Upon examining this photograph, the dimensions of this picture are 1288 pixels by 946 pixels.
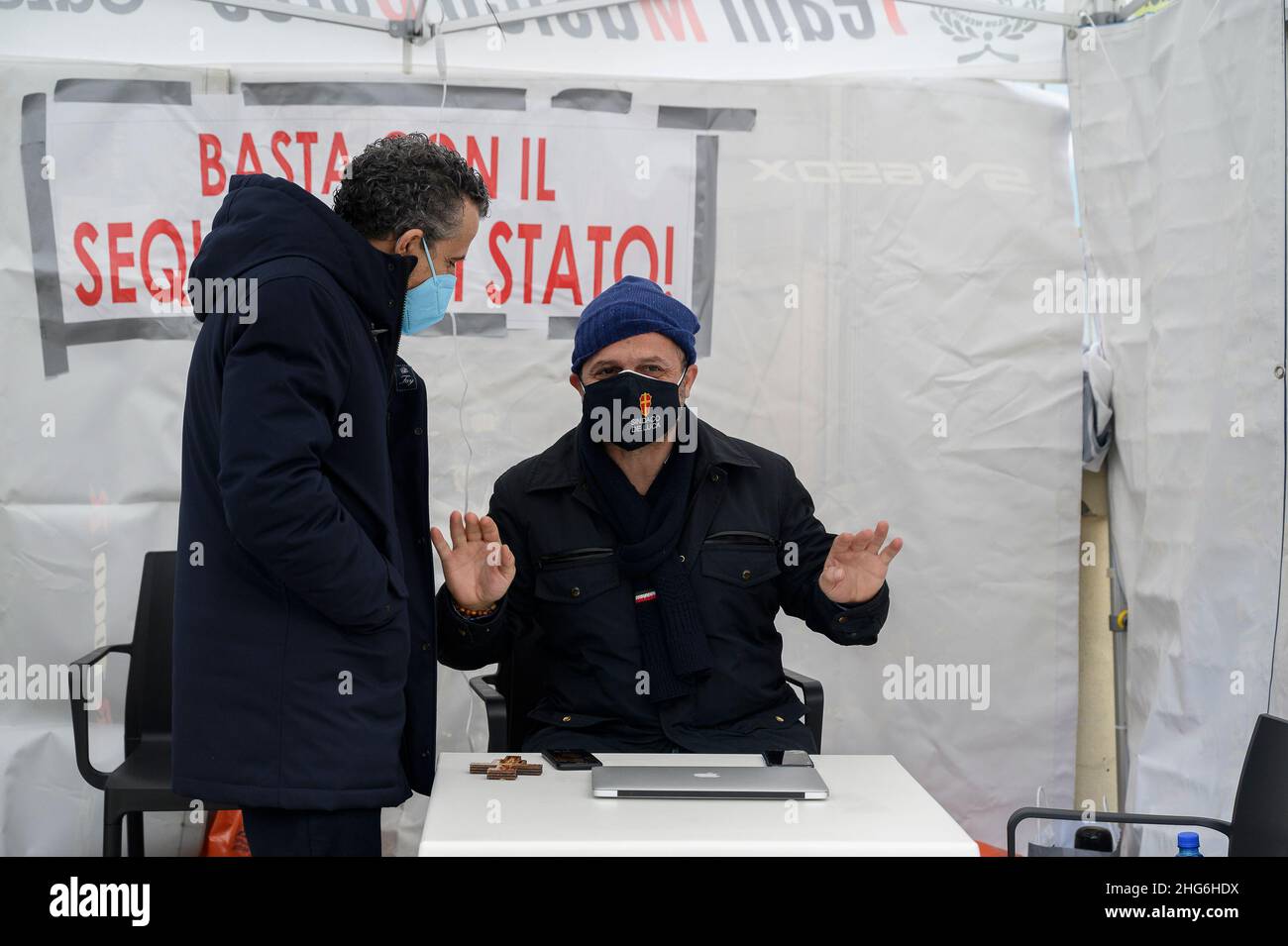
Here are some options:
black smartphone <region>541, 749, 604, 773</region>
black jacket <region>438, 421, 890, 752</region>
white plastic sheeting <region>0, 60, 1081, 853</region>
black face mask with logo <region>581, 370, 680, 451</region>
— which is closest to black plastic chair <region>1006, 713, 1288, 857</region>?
black jacket <region>438, 421, 890, 752</region>

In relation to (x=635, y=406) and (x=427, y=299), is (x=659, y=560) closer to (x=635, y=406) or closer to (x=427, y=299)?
(x=635, y=406)

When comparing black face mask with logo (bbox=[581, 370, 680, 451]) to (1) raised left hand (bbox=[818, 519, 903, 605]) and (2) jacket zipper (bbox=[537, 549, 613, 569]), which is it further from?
(1) raised left hand (bbox=[818, 519, 903, 605])

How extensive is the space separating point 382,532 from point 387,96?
236 centimetres

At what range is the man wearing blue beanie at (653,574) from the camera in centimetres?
261

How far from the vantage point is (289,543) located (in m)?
1.90

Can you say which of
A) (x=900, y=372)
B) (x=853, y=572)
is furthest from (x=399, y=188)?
(x=900, y=372)

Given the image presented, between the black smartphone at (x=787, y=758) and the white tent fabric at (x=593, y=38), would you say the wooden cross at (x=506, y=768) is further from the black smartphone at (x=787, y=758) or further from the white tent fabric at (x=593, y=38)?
the white tent fabric at (x=593, y=38)

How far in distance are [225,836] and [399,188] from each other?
2.56 meters

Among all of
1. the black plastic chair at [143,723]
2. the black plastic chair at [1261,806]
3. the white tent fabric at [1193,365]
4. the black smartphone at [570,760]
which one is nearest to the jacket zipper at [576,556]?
the black smartphone at [570,760]

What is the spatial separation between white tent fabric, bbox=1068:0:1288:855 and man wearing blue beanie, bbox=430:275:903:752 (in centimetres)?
117

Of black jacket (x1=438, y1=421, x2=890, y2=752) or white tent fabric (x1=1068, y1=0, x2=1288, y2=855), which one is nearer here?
black jacket (x1=438, y1=421, x2=890, y2=752)

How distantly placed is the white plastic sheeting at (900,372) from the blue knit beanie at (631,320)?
54.9 inches

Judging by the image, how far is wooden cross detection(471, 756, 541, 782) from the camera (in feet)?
6.65
